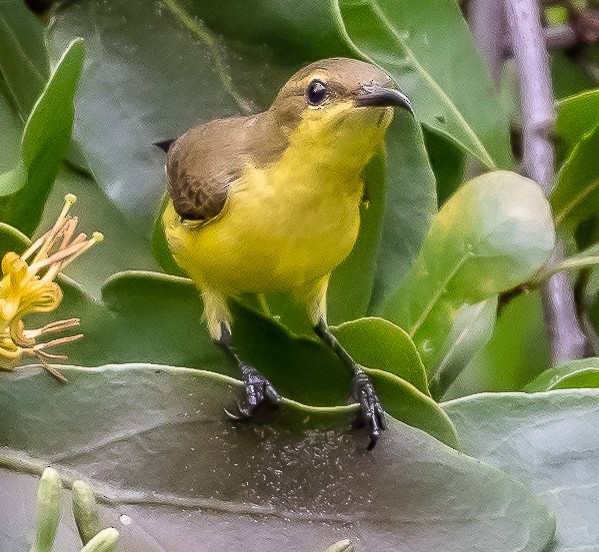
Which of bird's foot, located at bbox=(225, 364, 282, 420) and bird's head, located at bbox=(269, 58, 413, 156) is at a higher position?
bird's head, located at bbox=(269, 58, 413, 156)

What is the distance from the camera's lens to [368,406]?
0.98 m

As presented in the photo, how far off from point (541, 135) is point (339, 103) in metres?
0.31

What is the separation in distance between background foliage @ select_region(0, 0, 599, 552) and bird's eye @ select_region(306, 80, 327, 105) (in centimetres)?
6

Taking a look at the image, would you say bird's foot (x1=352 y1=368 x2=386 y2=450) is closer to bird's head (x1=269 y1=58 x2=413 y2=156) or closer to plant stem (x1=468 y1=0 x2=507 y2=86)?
bird's head (x1=269 y1=58 x2=413 y2=156)

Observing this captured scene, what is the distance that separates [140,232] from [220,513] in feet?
1.47

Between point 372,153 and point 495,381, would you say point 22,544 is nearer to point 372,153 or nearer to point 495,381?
point 372,153

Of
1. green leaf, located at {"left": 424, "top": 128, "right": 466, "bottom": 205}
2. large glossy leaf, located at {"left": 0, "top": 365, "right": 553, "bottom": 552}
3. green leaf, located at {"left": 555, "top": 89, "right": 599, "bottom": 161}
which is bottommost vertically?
large glossy leaf, located at {"left": 0, "top": 365, "right": 553, "bottom": 552}

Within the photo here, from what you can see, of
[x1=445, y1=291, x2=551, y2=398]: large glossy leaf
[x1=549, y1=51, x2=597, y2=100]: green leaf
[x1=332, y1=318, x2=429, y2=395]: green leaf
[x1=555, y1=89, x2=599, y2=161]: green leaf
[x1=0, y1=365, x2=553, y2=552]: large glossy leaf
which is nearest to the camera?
[x1=0, y1=365, x2=553, y2=552]: large glossy leaf

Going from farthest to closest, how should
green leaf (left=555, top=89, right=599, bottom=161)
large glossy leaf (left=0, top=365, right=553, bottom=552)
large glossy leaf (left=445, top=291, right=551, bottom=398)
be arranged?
1. large glossy leaf (left=445, top=291, right=551, bottom=398)
2. green leaf (left=555, top=89, right=599, bottom=161)
3. large glossy leaf (left=0, top=365, right=553, bottom=552)

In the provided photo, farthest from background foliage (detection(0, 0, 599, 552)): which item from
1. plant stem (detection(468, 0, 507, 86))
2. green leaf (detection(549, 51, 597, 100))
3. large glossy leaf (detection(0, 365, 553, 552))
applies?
green leaf (detection(549, 51, 597, 100))

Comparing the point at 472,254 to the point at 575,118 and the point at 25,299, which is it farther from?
the point at 25,299

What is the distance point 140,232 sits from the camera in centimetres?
121

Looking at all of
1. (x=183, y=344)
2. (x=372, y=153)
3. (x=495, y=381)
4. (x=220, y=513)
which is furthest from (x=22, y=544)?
(x=495, y=381)

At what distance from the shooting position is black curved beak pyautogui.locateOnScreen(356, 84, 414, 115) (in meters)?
1.02
